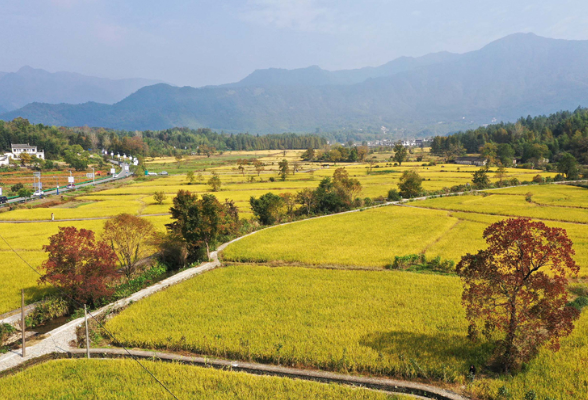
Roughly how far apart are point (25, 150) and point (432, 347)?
129777 mm

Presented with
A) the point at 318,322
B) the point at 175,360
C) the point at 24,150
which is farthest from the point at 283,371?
the point at 24,150

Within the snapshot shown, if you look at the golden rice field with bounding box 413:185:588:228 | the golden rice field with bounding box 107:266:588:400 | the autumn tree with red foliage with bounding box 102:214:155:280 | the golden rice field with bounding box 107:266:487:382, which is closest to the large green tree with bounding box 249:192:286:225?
the autumn tree with red foliage with bounding box 102:214:155:280

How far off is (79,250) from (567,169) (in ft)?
269

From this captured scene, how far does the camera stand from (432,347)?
41.1ft

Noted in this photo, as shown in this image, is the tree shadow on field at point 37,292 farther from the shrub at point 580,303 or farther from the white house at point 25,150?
the white house at point 25,150

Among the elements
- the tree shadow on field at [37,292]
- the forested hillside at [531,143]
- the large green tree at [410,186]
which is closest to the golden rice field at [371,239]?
the tree shadow on field at [37,292]

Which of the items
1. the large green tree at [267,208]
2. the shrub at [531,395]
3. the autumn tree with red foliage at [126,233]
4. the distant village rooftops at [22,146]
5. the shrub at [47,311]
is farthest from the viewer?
the distant village rooftops at [22,146]

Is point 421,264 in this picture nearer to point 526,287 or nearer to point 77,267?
point 526,287

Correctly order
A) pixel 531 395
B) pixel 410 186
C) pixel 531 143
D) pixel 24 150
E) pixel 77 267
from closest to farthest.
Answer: pixel 531 395 → pixel 77 267 → pixel 410 186 → pixel 24 150 → pixel 531 143

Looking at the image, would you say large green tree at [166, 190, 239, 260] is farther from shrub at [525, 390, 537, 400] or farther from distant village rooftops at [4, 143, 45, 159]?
distant village rooftops at [4, 143, 45, 159]

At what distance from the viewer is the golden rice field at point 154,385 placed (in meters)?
10.3

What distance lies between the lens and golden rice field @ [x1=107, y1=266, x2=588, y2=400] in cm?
1127

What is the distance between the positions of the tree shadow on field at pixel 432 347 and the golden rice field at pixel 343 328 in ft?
0.11

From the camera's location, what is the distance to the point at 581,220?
110 ft
